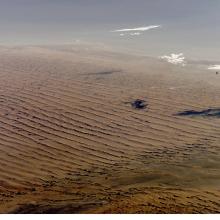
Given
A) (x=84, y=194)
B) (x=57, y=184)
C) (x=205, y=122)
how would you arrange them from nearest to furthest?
(x=84, y=194), (x=57, y=184), (x=205, y=122)

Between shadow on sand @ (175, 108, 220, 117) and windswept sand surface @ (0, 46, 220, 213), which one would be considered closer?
windswept sand surface @ (0, 46, 220, 213)

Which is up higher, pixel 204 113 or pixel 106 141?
pixel 204 113

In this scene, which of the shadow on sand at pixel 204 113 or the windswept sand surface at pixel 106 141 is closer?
the windswept sand surface at pixel 106 141

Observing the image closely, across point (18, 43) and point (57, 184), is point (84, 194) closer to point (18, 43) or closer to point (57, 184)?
point (57, 184)

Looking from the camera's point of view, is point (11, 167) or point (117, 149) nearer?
point (11, 167)

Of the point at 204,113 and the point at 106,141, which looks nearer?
the point at 106,141

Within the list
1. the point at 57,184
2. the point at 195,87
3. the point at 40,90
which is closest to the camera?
the point at 57,184
